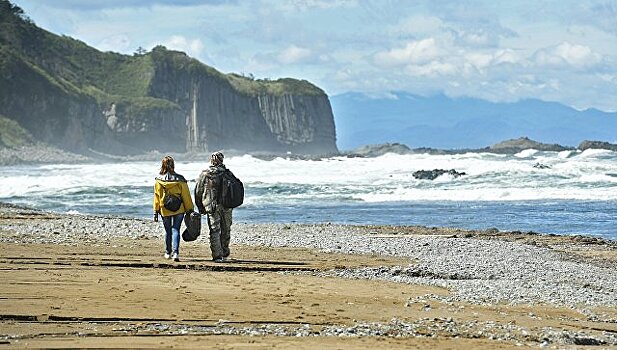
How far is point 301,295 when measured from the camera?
12344 millimetres

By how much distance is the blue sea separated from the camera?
3086 centimetres

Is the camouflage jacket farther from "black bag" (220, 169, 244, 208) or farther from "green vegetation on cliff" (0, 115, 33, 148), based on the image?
"green vegetation on cliff" (0, 115, 33, 148)

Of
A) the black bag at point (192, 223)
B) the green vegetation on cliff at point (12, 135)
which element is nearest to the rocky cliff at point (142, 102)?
the green vegetation on cliff at point (12, 135)

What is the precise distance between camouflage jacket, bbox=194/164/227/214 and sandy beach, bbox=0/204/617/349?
0.81 m

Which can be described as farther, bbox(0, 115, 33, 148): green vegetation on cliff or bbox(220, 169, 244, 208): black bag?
bbox(0, 115, 33, 148): green vegetation on cliff

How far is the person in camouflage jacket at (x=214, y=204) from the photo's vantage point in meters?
15.5

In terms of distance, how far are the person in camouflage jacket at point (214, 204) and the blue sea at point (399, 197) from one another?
12.6m

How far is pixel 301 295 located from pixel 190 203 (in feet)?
12.1

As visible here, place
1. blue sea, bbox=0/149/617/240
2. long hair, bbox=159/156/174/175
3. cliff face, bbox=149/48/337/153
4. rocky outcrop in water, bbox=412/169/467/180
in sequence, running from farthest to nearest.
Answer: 1. cliff face, bbox=149/48/337/153
2. rocky outcrop in water, bbox=412/169/467/180
3. blue sea, bbox=0/149/617/240
4. long hair, bbox=159/156/174/175

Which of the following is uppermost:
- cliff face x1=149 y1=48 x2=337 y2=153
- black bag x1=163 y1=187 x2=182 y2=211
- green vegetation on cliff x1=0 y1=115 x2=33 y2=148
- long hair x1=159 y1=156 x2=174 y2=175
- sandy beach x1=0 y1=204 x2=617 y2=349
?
cliff face x1=149 y1=48 x2=337 y2=153

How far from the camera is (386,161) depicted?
8262 cm

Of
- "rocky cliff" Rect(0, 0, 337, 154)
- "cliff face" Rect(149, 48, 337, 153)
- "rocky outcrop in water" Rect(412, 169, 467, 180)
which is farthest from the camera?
"cliff face" Rect(149, 48, 337, 153)

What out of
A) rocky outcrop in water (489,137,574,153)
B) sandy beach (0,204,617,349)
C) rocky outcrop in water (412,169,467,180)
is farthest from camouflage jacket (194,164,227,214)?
rocky outcrop in water (489,137,574,153)

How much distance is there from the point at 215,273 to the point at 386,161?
68.9 m
